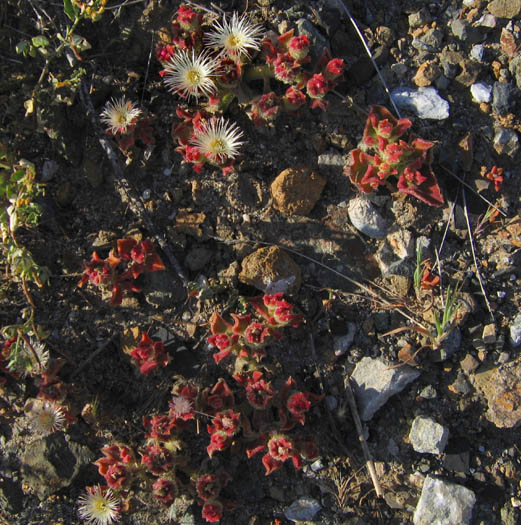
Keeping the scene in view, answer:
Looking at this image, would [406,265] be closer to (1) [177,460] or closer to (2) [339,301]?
(2) [339,301]

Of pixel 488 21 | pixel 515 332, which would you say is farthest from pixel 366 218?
pixel 488 21

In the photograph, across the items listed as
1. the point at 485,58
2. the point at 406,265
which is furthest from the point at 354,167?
the point at 485,58

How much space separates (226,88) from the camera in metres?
3.78

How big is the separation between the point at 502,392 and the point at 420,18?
2.65 m

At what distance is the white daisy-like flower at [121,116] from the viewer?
3.71 metres

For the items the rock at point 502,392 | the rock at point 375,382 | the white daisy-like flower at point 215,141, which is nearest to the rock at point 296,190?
the white daisy-like flower at point 215,141

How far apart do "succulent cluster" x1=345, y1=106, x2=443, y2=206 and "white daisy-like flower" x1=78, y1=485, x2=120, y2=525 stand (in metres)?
2.65

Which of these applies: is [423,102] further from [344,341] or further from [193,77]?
[344,341]

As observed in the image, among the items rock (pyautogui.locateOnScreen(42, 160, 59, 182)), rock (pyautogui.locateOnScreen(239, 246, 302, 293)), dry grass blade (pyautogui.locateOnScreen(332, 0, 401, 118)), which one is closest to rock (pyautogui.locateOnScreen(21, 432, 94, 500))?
rock (pyautogui.locateOnScreen(239, 246, 302, 293))

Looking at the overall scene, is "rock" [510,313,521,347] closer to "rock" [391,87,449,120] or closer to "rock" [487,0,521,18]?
"rock" [391,87,449,120]

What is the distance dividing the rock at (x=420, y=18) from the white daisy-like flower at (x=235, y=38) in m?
1.11

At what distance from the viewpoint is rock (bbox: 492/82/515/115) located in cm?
380

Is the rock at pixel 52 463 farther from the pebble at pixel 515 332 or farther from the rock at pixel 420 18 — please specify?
the rock at pixel 420 18

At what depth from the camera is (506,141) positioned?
379 centimetres
